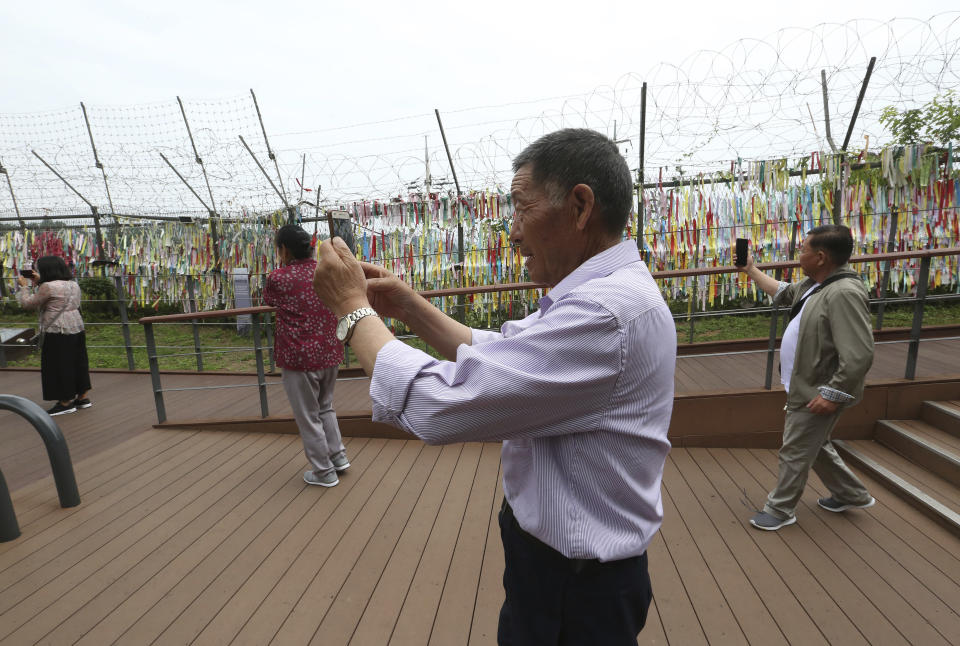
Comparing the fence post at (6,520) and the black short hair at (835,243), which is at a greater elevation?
the black short hair at (835,243)

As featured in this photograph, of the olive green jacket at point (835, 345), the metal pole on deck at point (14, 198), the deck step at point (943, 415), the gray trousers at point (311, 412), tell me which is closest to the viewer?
the olive green jacket at point (835, 345)

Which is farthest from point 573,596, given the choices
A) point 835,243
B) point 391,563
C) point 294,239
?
point 294,239

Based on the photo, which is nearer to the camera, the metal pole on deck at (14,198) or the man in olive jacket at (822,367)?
the man in olive jacket at (822,367)

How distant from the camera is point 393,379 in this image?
729 mm

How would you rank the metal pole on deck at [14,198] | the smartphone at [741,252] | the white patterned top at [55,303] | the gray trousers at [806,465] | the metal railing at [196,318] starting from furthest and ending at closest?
the metal pole on deck at [14,198], the white patterned top at [55,303], the metal railing at [196,318], the smartphone at [741,252], the gray trousers at [806,465]

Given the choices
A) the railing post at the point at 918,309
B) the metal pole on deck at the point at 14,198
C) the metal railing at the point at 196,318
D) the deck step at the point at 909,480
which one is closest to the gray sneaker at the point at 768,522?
the deck step at the point at 909,480

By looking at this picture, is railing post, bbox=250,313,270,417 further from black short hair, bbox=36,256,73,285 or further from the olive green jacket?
the olive green jacket

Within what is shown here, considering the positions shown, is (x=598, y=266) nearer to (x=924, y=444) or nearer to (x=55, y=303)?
(x=924, y=444)

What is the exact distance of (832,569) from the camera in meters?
2.14

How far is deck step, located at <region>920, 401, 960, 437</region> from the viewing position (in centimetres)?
306

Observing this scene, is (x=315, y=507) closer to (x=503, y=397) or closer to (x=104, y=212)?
(x=503, y=397)

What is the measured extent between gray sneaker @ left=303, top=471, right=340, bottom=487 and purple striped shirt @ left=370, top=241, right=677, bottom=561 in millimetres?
2370

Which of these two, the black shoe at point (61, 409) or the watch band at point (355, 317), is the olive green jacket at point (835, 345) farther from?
the black shoe at point (61, 409)

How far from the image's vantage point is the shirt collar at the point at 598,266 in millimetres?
808
